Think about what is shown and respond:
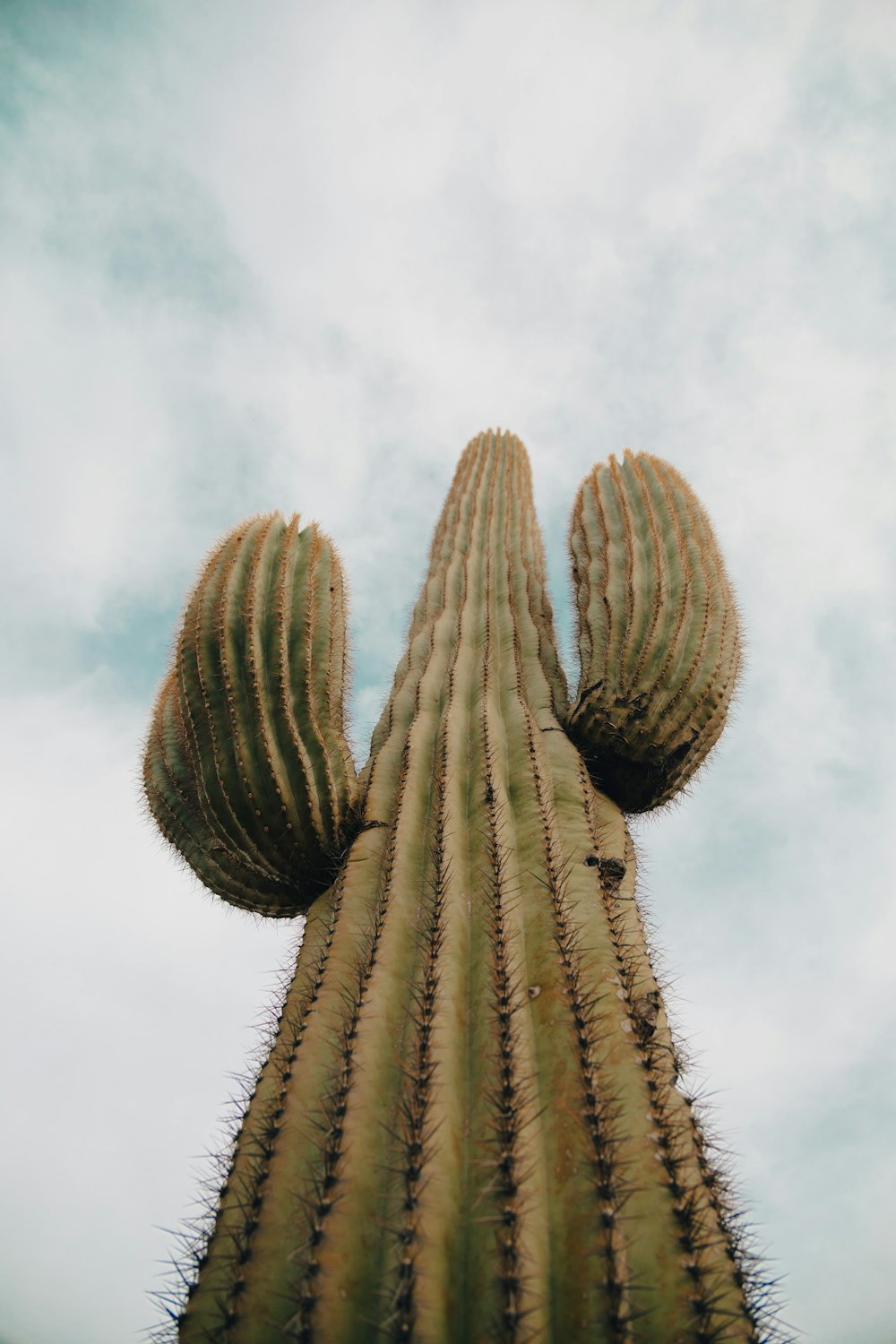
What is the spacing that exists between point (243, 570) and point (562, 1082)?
240 cm

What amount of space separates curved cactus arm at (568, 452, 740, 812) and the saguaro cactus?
0.05ft

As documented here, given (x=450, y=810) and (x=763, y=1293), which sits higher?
(x=450, y=810)

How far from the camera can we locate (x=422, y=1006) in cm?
224

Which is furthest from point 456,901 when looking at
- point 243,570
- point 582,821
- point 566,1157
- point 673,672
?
point 243,570

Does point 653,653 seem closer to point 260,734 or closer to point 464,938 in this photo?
point 464,938

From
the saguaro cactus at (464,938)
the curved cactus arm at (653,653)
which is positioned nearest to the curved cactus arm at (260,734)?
the saguaro cactus at (464,938)

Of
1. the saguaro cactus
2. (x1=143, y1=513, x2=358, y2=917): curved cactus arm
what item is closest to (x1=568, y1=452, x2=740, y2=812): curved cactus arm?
the saguaro cactus

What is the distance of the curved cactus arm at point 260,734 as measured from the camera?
10.0 feet

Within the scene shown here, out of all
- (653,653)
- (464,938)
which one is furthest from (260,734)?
(653,653)

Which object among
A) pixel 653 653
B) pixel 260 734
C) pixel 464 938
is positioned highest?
pixel 653 653

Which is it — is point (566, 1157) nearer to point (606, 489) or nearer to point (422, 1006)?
point (422, 1006)

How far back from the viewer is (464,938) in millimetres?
2504

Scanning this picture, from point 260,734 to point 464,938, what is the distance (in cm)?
114

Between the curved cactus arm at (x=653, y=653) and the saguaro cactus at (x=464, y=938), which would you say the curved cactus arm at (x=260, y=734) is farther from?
the curved cactus arm at (x=653, y=653)
